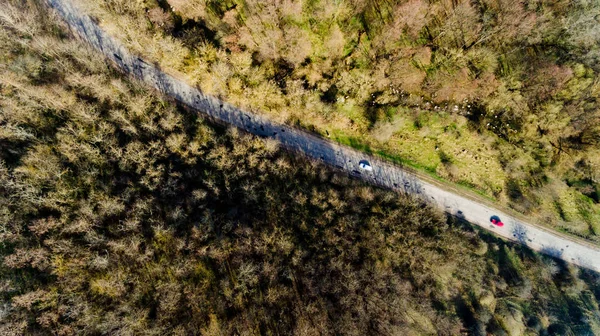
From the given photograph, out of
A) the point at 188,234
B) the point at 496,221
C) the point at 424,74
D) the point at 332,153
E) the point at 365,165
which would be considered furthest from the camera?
the point at 496,221

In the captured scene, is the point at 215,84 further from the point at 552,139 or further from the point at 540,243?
the point at 540,243

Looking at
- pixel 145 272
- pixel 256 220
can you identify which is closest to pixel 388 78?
pixel 256 220

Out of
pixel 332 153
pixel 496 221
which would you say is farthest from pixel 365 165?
pixel 496 221

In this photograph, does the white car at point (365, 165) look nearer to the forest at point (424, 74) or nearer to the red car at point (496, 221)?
the forest at point (424, 74)

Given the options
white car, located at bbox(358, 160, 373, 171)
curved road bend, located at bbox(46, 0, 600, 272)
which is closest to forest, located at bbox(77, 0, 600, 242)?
curved road bend, located at bbox(46, 0, 600, 272)

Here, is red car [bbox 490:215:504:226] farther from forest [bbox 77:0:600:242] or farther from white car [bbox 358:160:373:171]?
white car [bbox 358:160:373:171]

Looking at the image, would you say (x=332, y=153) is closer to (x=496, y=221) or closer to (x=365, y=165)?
(x=365, y=165)
